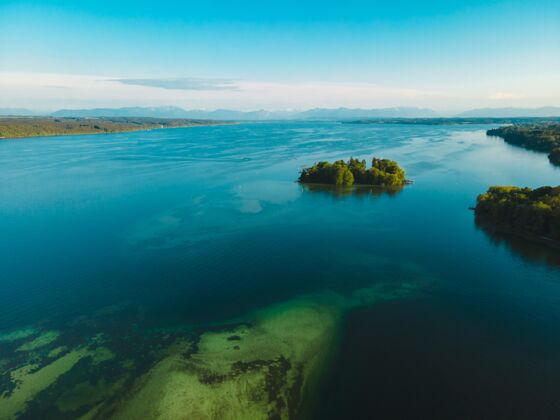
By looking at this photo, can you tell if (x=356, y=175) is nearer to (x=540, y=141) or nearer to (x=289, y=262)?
(x=289, y=262)

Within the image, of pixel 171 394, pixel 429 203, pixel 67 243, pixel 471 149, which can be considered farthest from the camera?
pixel 471 149

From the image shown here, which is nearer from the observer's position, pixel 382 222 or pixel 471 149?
pixel 382 222

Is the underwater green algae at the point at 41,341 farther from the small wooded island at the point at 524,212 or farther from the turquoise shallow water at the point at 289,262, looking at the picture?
the small wooded island at the point at 524,212

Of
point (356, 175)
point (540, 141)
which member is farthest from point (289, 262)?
point (540, 141)

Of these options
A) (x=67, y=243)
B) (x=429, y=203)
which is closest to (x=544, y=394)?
(x=429, y=203)

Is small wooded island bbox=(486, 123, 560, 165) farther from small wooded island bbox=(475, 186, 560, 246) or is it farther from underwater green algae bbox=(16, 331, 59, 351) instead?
underwater green algae bbox=(16, 331, 59, 351)

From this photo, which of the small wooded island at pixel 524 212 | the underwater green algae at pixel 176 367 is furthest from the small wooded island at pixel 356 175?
the underwater green algae at pixel 176 367

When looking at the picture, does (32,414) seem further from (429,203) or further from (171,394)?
(429,203)
